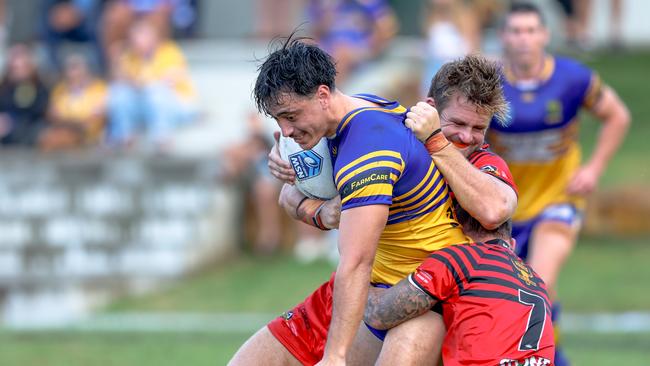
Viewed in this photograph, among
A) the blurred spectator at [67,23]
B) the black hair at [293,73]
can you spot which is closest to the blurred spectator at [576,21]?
the blurred spectator at [67,23]

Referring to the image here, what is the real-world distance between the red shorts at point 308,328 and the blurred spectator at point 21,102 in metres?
10.8

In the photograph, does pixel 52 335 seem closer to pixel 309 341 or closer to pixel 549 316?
pixel 309 341

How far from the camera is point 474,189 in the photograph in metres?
4.92

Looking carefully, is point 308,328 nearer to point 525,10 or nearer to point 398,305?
point 398,305

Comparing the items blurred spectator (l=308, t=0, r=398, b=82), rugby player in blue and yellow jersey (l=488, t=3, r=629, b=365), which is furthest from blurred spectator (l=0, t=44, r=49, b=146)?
rugby player in blue and yellow jersey (l=488, t=3, r=629, b=365)

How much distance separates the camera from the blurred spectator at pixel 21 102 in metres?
15.7

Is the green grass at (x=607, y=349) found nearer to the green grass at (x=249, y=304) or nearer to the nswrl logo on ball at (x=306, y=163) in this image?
the green grass at (x=249, y=304)

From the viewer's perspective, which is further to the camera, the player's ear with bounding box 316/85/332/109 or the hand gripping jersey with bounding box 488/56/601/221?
the hand gripping jersey with bounding box 488/56/601/221

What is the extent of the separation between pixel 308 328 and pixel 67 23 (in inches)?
516

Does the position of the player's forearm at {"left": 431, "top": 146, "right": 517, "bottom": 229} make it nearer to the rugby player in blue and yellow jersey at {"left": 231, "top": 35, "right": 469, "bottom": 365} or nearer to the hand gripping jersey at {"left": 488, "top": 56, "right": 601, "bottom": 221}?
the rugby player in blue and yellow jersey at {"left": 231, "top": 35, "right": 469, "bottom": 365}

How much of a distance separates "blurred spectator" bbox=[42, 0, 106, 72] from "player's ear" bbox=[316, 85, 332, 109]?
43.2ft

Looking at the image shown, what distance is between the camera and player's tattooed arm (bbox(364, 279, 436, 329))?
4.92 m

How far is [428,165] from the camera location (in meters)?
4.94


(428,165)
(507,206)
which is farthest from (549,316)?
(428,165)
